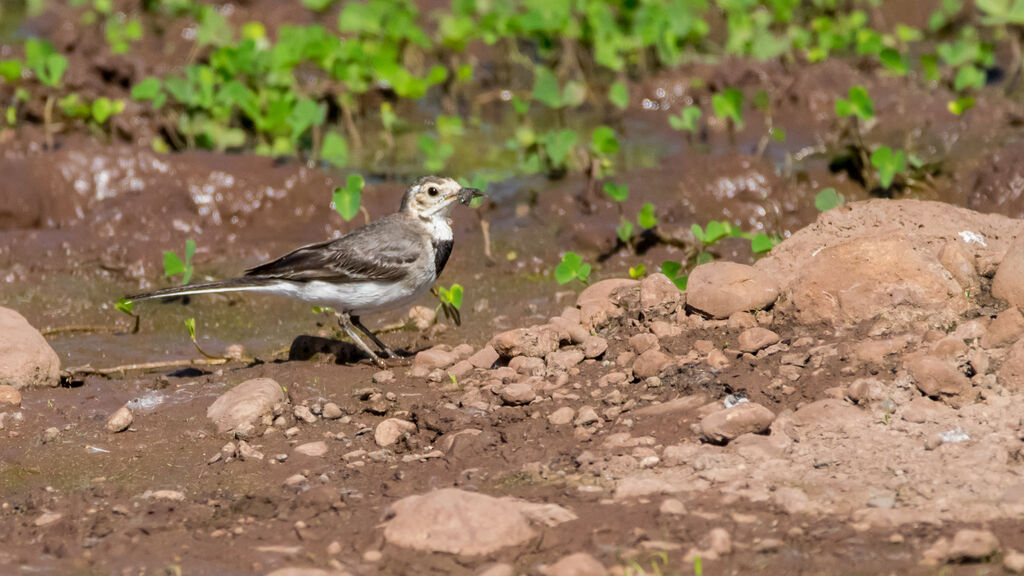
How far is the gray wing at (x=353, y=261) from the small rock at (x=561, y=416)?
1.92 m

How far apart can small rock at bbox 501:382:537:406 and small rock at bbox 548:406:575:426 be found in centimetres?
24

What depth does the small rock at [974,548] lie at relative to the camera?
4.27 meters

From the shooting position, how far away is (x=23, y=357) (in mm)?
6832

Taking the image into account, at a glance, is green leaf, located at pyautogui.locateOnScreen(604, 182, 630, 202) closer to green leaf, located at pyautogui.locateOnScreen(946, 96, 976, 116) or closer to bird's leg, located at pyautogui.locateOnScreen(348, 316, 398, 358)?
bird's leg, located at pyautogui.locateOnScreen(348, 316, 398, 358)

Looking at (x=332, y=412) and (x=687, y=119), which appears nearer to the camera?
(x=332, y=412)

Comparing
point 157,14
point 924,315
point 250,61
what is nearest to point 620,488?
point 924,315

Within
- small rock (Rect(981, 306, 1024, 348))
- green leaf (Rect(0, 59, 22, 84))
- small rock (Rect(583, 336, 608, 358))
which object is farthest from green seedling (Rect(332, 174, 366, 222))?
green leaf (Rect(0, 59, 22, 84))

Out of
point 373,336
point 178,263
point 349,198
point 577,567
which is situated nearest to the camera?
point 577,567

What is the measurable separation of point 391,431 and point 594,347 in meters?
1.24

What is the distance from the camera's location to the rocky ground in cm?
463

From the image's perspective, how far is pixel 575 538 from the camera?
15.3ft

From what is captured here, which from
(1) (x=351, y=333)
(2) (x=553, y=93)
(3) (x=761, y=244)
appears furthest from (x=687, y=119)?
(1) (x=351, y=333)

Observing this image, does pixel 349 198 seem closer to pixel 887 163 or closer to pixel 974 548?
pixel 887 163

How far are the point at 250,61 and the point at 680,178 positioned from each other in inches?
176
